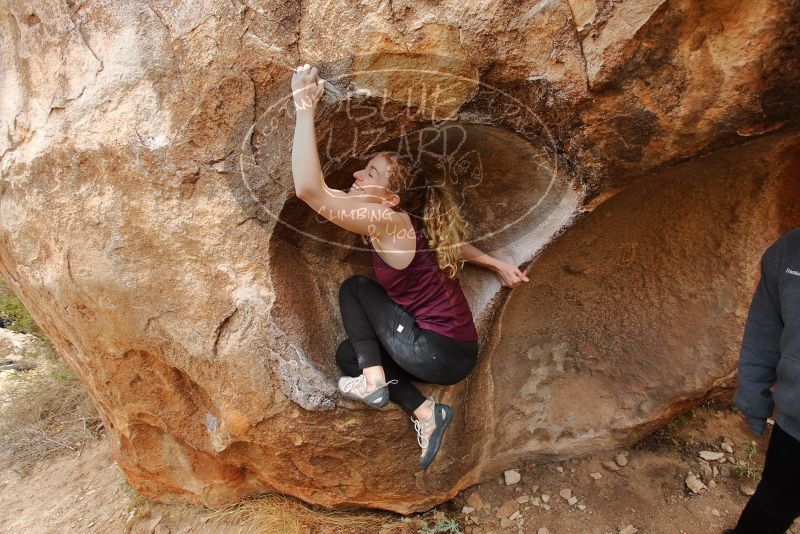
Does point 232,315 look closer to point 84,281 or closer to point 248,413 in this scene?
point 248,413

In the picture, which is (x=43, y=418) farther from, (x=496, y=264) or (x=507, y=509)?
(x=496, y=264)

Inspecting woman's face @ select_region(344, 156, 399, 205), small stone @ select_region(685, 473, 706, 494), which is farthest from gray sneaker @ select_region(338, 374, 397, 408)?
small stone @ select_region(685, 473, 706, 494)

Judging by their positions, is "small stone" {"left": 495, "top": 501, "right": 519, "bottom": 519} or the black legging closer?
the black legging

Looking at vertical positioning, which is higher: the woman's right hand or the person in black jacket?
the woman's right hand

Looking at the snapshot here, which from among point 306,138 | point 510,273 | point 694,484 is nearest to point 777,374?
point 510,273

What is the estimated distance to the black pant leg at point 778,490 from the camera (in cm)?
151

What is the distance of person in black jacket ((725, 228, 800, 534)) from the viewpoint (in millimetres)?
1438

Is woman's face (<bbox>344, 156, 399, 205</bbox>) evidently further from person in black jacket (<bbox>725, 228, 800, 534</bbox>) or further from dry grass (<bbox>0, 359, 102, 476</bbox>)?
dry grass (<bbox>0, 359, 102, 476</bbox>)

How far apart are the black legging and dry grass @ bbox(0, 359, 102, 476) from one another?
2.23m

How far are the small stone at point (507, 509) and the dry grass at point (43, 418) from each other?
2357 millimetres

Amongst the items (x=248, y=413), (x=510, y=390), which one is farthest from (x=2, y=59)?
(x=510, y=390)

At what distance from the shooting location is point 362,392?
5.86 feet

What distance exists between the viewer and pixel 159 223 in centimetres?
171

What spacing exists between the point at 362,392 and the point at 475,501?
0.90m
